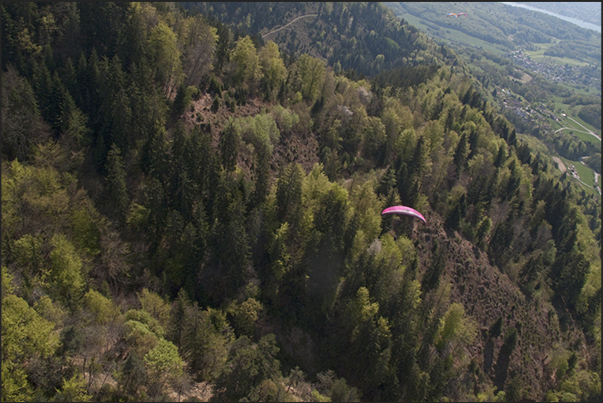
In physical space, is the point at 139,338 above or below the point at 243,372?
above

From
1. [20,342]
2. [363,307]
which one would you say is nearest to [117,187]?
[20,342]

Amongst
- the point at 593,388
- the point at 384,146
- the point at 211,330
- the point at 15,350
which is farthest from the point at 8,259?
the point at 593,388

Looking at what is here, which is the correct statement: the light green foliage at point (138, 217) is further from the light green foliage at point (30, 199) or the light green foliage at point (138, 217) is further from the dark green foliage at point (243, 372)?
the dark green foliage at point (243, 372)

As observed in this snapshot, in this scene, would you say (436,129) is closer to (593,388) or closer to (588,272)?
(588,272)

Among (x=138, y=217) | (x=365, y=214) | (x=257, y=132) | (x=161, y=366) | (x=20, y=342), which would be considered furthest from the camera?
(x=257, y=132)

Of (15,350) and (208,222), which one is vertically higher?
(15,350)

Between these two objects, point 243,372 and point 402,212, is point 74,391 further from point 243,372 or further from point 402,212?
point 402,212

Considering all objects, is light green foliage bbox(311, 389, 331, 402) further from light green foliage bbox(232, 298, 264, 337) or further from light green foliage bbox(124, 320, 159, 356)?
light green foliage bbox(124, 320, 159, 356)

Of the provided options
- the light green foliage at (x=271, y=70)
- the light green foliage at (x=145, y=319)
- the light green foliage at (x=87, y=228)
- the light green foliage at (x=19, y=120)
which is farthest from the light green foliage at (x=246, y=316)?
the light green foliage at (x=271, y=70)
